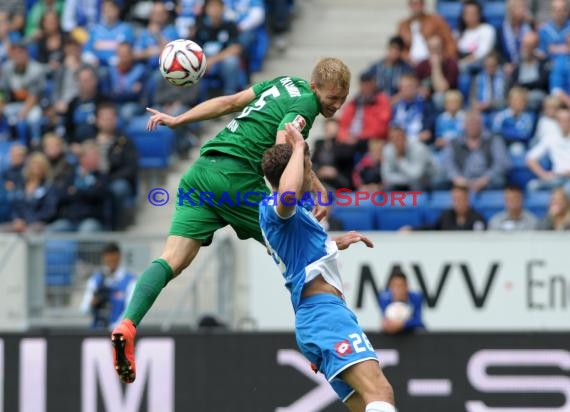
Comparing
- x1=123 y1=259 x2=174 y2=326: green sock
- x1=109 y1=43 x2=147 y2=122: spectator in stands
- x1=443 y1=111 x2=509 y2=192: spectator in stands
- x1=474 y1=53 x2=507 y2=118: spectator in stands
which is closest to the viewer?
x1=123 y1=259 x2=174 y2=326: green sock

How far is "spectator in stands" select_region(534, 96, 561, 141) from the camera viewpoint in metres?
15.9

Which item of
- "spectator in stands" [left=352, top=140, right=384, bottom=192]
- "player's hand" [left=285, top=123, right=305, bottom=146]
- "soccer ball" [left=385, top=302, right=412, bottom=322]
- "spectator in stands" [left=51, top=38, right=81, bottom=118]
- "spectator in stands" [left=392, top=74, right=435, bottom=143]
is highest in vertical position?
"spectator in stands" [left=51, top=38, right=81, bottom=118]

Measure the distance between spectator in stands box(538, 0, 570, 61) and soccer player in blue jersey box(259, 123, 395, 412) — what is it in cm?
854

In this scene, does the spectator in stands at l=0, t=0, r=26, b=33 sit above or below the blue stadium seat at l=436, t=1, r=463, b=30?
above

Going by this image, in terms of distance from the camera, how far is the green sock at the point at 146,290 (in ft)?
31.7

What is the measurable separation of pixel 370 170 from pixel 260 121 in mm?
6075

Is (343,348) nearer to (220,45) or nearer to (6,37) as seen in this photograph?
(220,45)

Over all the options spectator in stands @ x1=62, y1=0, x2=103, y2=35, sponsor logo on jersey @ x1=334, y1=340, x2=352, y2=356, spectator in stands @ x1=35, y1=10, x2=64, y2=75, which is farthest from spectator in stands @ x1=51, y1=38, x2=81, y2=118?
sponsor logo on jersey @ x1=334, y1=340, x2=352, y2=356

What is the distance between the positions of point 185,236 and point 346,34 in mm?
9666

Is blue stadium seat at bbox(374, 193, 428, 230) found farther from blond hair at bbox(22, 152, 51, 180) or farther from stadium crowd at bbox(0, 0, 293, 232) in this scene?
blond hair at bbox(22, 152, 51, 180)

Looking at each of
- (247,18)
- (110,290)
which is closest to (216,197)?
(110,290)

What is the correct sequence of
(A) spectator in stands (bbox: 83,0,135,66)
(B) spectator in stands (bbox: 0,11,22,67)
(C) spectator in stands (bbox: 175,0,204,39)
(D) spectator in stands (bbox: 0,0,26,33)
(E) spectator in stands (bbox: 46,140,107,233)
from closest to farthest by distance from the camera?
(E) spectator in stands (bbox: 46,140,107,233) → (C) spectator in stands (bbox: 175,0,204,39) → (A) spectator in stands (bbox: 83,0,135,66) → (B) spectator in stands (bbox: 0,11,22,67) → (D) spectator in stands (bbox: 0,0,26,33)

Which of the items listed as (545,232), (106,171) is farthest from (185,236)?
(106,171)

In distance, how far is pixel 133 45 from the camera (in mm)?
18641
